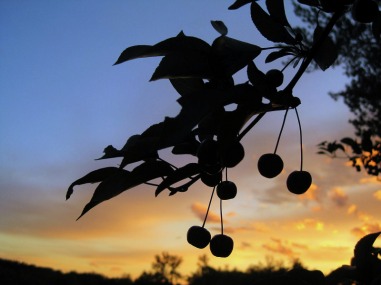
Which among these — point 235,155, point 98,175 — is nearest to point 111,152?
point 98,175

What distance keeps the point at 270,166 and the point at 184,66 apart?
0.36m

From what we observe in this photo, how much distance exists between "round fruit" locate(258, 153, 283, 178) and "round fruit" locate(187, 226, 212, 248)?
30 cm

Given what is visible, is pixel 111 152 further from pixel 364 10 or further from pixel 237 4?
pixel 364 10

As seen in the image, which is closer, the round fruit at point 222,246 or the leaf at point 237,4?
the leaf at point 237,4

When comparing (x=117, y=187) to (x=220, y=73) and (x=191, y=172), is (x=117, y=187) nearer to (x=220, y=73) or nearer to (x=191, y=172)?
(x=191, y=172)

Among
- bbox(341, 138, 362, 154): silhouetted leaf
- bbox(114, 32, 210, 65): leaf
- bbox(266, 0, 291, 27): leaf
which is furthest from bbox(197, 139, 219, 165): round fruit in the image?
bbox(341, 138, 362, 154): silhouetted leaf

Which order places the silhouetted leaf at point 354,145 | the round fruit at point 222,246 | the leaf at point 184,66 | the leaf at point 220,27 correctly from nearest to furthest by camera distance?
the leaf at point 184,66 < the leaf at point 220,27 < the round fruit at point 222,246 < the silhouetted leaf at point 354,145

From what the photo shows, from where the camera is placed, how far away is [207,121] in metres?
0.93

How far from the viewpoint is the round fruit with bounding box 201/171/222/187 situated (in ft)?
3.33

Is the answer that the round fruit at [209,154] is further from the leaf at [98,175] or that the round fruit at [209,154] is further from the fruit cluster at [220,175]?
the leaf at [98,175]

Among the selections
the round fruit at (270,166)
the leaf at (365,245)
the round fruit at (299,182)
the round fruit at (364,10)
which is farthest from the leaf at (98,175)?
the leaf at (365,245)

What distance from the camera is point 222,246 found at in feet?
4.14

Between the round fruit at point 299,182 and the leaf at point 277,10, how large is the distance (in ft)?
1.34

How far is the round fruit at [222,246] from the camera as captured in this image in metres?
1.26
